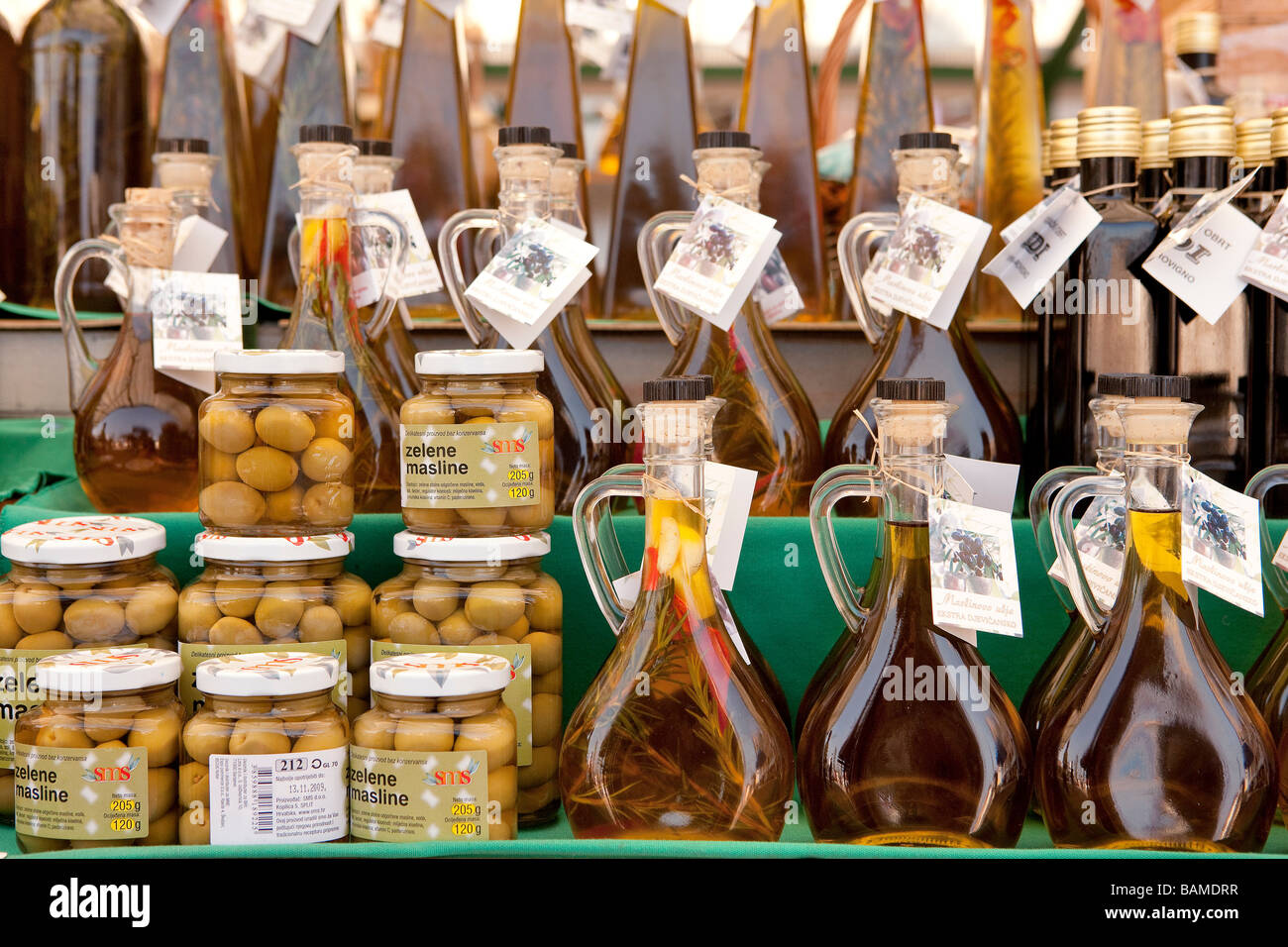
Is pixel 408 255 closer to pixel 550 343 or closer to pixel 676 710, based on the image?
pixel 550 343

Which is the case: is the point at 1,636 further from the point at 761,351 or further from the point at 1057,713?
the point at 1057,713

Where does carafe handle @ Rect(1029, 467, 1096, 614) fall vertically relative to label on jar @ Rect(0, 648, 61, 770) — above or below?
above

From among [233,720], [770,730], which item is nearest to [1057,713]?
[770,730]

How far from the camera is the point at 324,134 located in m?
1.05

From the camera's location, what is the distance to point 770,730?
0.87 metres

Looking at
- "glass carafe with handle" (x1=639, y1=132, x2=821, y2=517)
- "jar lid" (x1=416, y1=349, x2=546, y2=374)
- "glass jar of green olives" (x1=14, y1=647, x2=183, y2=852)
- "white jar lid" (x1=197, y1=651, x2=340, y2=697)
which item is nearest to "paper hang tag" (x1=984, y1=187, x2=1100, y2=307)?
"glass carafe with handle" (x1=639, y1=132, x2=821, y2=517)

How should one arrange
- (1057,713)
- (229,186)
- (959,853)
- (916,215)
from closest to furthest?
(959,853), (1057,713), (916,215), (229,186)

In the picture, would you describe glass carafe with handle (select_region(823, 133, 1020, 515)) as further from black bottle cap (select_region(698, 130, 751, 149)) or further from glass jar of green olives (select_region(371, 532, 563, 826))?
glass jar of green olives (select_region(371, 532, 563, 826))

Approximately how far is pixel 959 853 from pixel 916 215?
54 centimetres

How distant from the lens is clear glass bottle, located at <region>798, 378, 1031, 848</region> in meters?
0.84

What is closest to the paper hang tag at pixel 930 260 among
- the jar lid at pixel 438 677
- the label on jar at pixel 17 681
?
the jar lid at pixel 438 677

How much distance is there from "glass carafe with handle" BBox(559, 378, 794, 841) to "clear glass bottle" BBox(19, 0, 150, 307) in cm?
79

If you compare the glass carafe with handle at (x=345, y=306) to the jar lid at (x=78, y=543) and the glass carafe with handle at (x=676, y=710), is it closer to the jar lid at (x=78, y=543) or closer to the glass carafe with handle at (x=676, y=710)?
the jar lid at (x=78, y=543)

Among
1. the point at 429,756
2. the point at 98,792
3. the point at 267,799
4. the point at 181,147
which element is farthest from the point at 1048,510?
the point at 181,147
